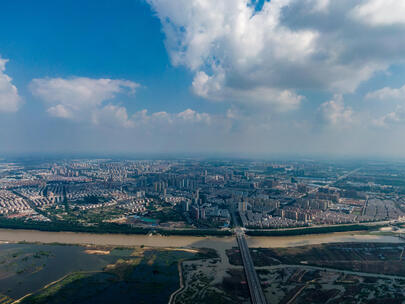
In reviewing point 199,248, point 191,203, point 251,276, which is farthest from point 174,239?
point 191,203

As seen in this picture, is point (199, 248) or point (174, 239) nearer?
point (199, 248)

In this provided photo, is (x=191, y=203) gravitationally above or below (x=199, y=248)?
above

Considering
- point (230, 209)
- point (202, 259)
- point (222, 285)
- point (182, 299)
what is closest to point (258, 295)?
point (222, 285)

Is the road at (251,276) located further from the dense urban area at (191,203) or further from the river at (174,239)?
the dense urban area at (191,203)

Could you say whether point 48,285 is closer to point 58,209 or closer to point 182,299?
point 182,299

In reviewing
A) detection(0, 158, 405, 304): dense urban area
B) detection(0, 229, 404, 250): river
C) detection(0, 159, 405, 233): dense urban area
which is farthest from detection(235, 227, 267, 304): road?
detection(0, 159, 405, 233): dense urban area

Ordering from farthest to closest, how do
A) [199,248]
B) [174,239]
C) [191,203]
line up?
[191,203]
[174,239]
[199,248]

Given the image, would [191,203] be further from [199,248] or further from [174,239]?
[199,248]

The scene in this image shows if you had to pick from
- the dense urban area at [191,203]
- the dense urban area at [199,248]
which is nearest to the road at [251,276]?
the dense urban area at [199,248]

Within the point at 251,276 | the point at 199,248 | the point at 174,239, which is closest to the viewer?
the point at 251,276
